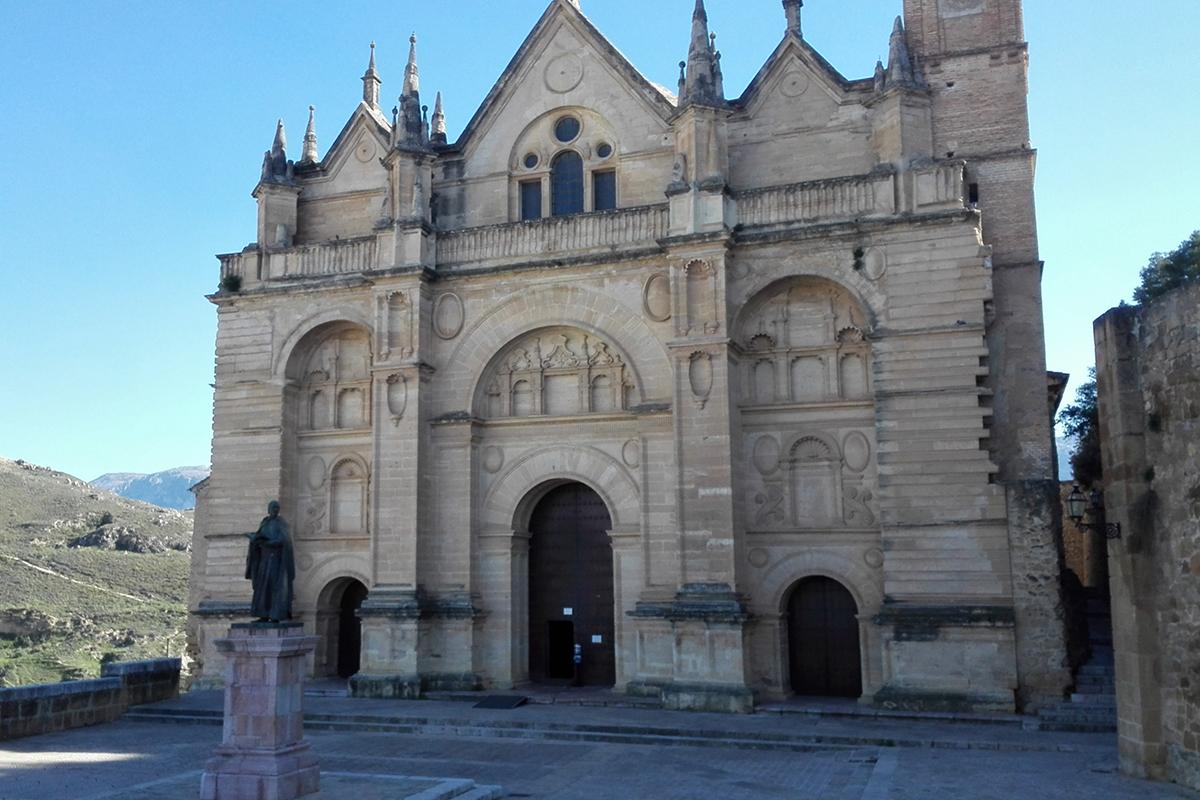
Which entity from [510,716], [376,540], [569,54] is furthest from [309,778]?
[569,54]

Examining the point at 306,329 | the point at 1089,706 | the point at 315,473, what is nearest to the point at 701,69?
the point at 306,329

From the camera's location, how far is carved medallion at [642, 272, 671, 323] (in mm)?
24984

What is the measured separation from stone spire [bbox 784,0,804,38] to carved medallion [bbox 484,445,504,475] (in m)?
12.4

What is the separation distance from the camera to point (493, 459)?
26422mm

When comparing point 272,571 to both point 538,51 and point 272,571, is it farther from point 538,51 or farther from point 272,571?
point 538,51

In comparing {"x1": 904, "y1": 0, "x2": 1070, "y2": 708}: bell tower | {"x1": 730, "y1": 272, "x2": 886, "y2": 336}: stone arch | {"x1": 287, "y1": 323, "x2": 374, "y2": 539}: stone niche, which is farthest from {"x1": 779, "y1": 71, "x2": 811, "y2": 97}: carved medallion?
{"x1": 287, "y1": 323, "x2": 374, "y2": 539}: stone niche

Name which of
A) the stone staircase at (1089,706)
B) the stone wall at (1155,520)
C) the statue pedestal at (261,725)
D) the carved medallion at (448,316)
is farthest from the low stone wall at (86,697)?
the stone wall at (1155,520)

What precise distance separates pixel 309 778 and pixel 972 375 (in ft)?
49.1

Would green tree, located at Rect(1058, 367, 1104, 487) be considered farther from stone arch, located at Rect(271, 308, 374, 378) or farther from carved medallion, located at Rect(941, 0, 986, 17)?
stone arch, located at Rect(271, 308, 374, 378)

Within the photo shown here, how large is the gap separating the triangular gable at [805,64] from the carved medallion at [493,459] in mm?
10246

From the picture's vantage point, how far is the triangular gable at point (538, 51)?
27.2 m

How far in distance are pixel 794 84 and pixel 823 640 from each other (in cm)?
1305

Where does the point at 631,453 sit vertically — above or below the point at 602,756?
above

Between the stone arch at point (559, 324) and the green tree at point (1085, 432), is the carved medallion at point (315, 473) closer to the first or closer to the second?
the stone arch at point (559, 324)
